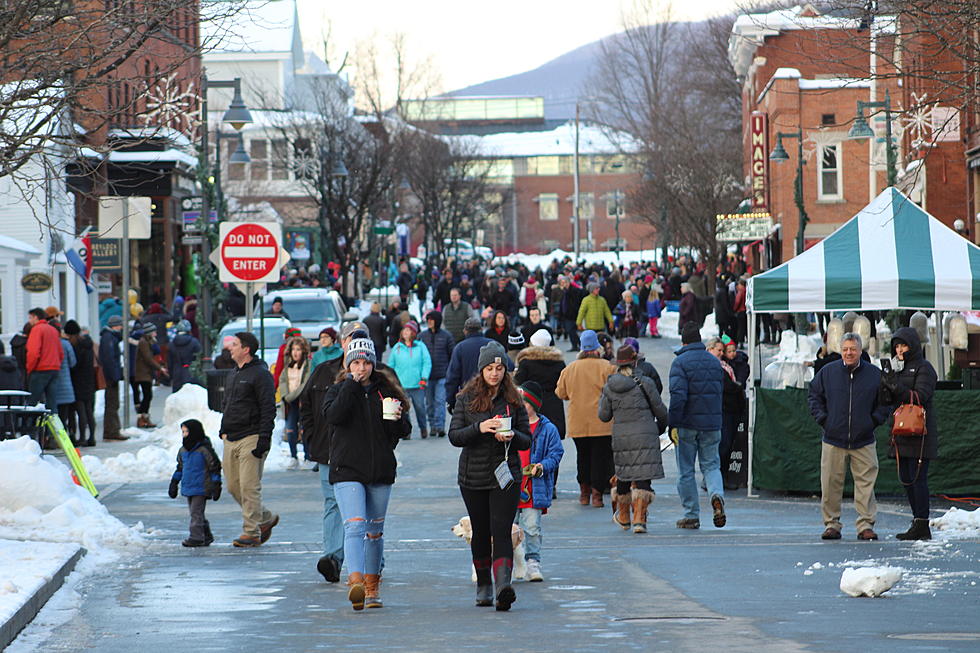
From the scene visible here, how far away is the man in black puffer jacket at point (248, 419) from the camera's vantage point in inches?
500

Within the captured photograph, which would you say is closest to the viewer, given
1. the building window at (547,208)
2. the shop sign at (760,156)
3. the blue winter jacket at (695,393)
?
the blue winter jacket at (695,393)

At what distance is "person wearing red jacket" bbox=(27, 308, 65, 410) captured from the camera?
21359mm

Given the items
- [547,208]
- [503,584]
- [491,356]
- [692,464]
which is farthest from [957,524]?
[547,208]

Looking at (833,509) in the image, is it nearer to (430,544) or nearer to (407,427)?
(430,544)

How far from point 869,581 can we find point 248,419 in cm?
517

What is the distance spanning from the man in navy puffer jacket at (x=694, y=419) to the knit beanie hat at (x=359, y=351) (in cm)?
468

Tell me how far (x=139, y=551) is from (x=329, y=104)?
45164 mm

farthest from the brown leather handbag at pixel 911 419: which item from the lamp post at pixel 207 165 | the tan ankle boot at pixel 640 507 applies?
the lamp post at pixel 207 165

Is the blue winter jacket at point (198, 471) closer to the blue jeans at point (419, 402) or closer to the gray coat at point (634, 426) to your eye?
the gray coat at point (634, 426)

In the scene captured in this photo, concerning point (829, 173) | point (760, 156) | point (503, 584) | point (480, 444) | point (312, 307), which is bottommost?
point (503, 584)

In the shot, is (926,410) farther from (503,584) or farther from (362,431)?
(362,431)

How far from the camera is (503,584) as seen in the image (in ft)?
32.2

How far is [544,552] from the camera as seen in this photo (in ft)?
41.7

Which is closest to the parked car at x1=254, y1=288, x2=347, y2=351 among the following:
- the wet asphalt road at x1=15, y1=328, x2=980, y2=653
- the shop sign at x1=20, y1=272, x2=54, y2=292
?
the shop sign at x1=20, y1=272, x2=54, y2=292
